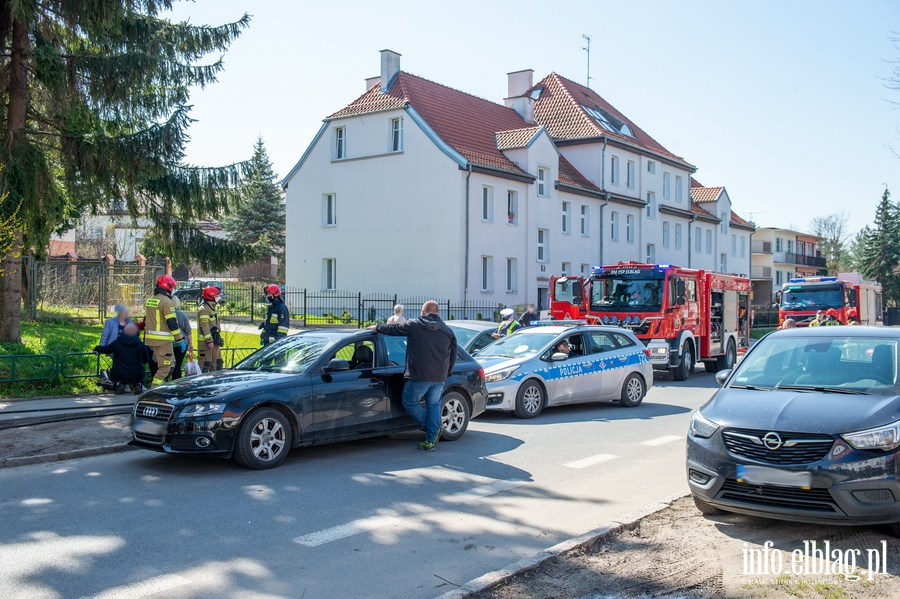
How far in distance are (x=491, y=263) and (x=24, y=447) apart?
27.8 m

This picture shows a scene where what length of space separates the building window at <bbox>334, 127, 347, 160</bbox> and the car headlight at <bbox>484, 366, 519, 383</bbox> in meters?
26.9

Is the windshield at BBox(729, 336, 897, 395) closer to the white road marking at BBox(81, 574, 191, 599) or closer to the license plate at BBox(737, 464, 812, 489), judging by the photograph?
the license plate at BBox(737, 464, 812, 489)

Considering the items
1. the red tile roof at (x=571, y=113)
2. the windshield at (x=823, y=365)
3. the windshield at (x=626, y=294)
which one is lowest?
the windshield at (x=823, y=365)

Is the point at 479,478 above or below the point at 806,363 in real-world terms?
below

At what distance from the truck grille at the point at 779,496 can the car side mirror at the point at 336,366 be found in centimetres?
463

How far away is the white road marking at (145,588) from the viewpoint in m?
4.84

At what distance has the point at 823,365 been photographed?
6.95 meters

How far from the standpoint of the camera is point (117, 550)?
573cm

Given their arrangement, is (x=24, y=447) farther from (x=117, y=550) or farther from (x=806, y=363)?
(x=806, y=363)

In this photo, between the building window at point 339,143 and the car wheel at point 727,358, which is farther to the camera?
the building window at point 339,143

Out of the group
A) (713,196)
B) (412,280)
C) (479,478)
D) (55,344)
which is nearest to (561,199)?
(412,280)

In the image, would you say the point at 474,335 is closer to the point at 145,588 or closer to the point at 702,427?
the point at 702,427

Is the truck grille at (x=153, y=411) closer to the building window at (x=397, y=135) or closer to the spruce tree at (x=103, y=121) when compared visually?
the spruce tree at (x=103, y=121)

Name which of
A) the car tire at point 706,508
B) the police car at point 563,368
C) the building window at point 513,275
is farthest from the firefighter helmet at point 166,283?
the building window at point 513,275
